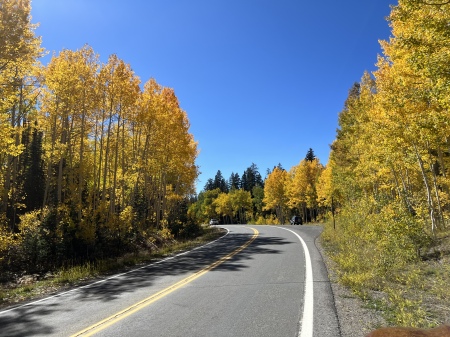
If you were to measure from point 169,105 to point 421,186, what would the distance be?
1904 cm

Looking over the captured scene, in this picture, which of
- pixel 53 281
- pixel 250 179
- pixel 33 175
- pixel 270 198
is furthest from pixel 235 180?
pixel 53 281

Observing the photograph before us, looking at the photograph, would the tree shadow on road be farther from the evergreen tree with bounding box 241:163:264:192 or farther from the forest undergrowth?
the evergreen tree with bounding box 241:163:264:192

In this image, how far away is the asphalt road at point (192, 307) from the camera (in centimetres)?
499

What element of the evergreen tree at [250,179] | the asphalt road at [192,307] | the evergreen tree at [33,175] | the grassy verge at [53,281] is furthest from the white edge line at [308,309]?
the evergreen tree at [250,179]

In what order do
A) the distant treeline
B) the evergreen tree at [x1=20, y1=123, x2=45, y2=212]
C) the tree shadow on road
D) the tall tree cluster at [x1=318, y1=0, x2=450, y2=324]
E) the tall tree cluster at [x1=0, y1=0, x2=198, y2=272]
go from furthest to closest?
the distant treeline < the evergreen tree at [x1=20, y1=123, x2=45, y2=212] < the tall tree cluster at [x1=0, y1=0, x2=198, y2=272] < the tall tree cluster at [x1=318, y1=0, x2=450, y2=324] < the tree shadow on road

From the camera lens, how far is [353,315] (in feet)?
17.5

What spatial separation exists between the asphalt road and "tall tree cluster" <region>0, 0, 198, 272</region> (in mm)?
5328

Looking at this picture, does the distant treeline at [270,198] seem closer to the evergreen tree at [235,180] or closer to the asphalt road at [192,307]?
the evergreen tree at [235,180]

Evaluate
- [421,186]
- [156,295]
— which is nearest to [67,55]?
[156,295]

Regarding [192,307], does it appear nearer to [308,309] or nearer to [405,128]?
[308,309]

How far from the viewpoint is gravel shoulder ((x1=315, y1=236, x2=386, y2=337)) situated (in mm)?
4595

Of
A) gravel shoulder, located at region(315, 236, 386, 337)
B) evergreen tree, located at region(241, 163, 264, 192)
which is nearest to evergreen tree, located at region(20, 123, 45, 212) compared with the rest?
gravel shoulder, located at region(315, 236, 386, 337)

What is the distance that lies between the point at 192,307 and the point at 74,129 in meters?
18.1

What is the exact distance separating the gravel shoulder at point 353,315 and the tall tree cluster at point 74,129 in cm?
1033
